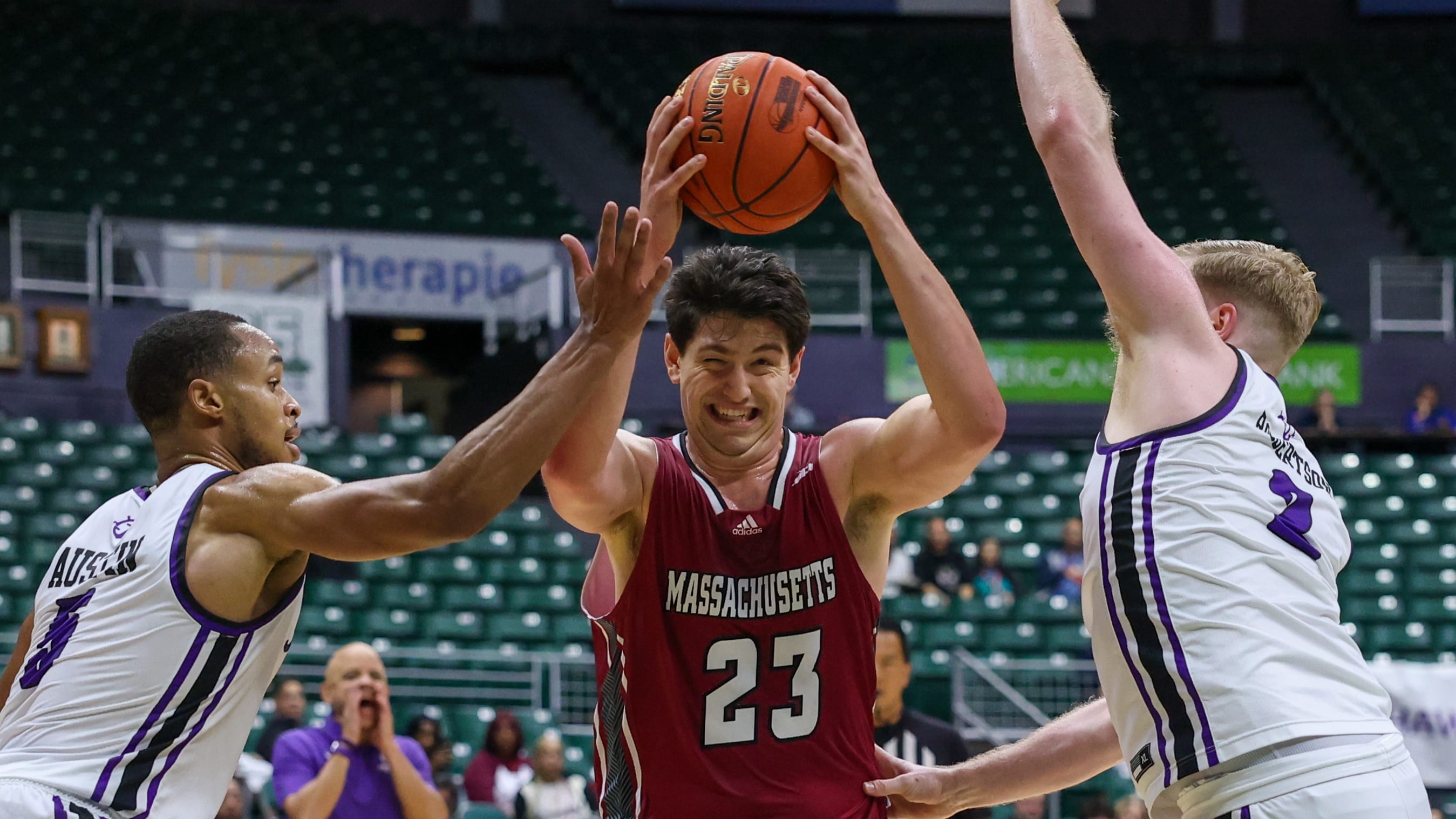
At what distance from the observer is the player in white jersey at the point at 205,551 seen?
3314 millimetres

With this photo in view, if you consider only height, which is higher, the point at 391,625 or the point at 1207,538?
the point at 1207,538

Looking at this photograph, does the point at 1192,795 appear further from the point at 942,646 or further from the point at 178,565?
the point at 942,646

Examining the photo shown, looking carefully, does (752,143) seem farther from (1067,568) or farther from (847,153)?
(1067,568)

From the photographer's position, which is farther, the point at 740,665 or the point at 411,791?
the point at 411,791

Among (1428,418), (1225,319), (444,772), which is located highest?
(1428,418)

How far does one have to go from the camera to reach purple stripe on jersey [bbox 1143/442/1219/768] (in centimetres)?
319

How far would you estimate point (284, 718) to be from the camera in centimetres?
874

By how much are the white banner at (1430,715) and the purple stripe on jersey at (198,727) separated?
25.7 ft

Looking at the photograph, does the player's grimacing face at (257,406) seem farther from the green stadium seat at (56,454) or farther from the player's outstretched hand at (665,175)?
the green stadium seat at (56,454)

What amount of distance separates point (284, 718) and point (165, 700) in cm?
555

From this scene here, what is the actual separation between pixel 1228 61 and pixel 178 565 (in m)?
23.8

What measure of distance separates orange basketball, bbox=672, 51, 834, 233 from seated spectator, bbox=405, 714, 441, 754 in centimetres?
571

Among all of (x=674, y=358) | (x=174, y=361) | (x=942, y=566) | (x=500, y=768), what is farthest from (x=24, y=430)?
(x=674, y=358)

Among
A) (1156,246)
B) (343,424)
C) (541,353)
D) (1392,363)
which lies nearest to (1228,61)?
(1392,363)
